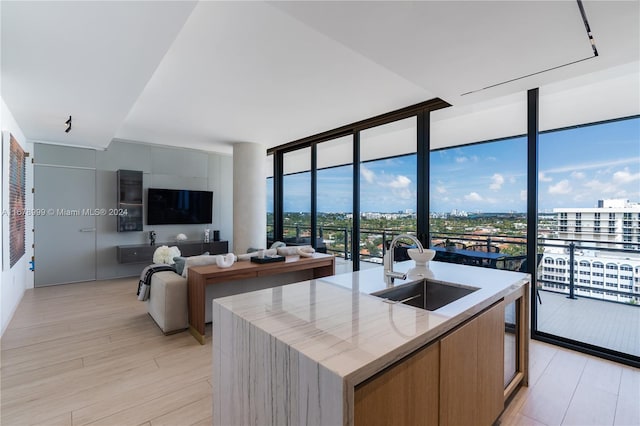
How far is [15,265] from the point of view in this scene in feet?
12.5

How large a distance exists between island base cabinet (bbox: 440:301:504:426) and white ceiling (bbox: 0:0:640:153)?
1750 mm

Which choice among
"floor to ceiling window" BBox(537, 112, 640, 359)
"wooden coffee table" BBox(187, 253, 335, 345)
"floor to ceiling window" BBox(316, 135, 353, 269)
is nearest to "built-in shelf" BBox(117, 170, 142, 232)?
"wooden coffee table" BBox(187, 253, 335, 345)

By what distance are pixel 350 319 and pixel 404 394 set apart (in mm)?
312

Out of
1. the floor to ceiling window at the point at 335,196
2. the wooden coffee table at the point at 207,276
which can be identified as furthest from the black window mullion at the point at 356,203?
the wooden coffee table at the point at 207,276

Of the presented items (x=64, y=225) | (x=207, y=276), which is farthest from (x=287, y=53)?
(x=64, y=225)

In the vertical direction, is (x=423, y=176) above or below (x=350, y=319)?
above

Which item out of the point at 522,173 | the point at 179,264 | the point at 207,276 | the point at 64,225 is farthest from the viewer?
the point at 64,225

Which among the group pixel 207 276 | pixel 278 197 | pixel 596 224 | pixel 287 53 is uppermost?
pixel 287 53

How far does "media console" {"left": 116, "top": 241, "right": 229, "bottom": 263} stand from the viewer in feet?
17.6

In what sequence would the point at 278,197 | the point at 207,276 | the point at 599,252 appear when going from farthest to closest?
1. the point at 278,197
2. the point at 599,252
3. the point at 207,276

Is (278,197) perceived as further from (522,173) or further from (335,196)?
(522,173)

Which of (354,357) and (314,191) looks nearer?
(354,357)

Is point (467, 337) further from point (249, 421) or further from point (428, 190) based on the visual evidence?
point (428, 190)

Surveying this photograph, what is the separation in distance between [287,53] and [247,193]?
3.50m
